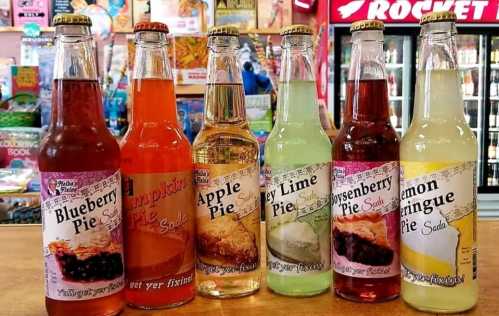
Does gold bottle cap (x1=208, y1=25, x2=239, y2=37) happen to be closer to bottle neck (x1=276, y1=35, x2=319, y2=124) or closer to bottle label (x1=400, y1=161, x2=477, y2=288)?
bottle neck (x1=276, y1=35, x2=319, y2=124)

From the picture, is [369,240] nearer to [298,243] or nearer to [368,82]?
[298,243]

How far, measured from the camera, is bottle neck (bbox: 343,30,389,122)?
2.15 feet

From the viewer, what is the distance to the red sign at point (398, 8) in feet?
10.9

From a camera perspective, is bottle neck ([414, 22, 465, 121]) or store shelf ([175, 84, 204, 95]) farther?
store shelf ([175, 84, 204, 95])

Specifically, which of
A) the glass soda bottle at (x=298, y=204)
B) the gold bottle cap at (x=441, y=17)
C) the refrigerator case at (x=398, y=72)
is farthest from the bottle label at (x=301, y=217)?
the refrigerator case at (x=398, y=72)

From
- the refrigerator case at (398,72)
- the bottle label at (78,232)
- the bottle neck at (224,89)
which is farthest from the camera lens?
the refrigerator case at (398,72)

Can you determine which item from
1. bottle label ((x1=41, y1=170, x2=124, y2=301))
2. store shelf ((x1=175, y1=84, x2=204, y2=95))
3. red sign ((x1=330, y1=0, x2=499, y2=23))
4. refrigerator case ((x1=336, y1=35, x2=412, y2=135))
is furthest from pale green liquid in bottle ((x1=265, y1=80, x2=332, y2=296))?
refrigerator case ((x1=336, y1=35, x2=412, y2=135))

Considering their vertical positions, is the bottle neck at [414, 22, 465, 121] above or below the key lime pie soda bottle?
above

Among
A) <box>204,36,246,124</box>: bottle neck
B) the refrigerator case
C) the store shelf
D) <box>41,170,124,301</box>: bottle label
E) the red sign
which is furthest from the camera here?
the refrigerator case

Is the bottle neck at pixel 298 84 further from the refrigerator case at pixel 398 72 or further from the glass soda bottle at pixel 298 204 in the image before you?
the refrigerator case at pixel 398 72

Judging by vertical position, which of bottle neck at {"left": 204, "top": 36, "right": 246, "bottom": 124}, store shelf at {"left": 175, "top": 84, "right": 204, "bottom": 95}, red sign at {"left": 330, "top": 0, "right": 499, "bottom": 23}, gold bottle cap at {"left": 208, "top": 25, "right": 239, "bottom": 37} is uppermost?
red sign at {"left": 330, "top": 0, "right": 499, "bottom": 23}

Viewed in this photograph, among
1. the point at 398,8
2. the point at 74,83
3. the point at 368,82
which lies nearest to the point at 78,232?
the point at 74,83

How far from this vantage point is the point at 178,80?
240 centimetres

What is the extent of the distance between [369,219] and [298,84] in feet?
0.66
